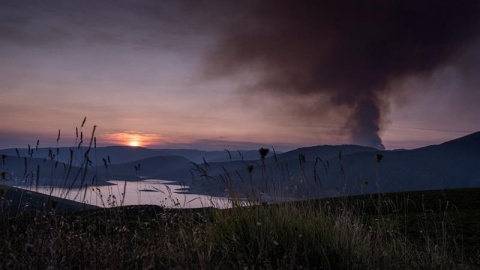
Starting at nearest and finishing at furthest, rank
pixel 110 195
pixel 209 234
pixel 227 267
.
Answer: pixel 227 267 → pixel 209 234 → pixel 110 195

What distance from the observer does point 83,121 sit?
207 inches

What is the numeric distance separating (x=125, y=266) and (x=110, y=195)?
2916mm

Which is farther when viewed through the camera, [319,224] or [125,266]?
[319,224]

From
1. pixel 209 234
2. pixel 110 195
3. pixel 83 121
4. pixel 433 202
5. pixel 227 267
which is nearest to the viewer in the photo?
pixel 227 267

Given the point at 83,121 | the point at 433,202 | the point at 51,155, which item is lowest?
the point at 433,202

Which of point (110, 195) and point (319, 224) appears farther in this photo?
point (110, 195)

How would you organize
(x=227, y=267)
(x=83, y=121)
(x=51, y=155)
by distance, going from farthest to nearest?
(x=51, y=155) → (x=83, y=121) → (x=227, y=267)

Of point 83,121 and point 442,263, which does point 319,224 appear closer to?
point 442,263

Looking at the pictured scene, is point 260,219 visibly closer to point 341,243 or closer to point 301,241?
point 301,241

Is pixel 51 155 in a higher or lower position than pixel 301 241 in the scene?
higher

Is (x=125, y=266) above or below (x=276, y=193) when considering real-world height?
below

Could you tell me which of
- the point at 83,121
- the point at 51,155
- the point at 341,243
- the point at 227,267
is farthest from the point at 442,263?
the point at 51,155

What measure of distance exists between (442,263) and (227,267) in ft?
13.1

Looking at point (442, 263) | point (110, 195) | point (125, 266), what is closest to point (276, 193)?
point (125, 266)
